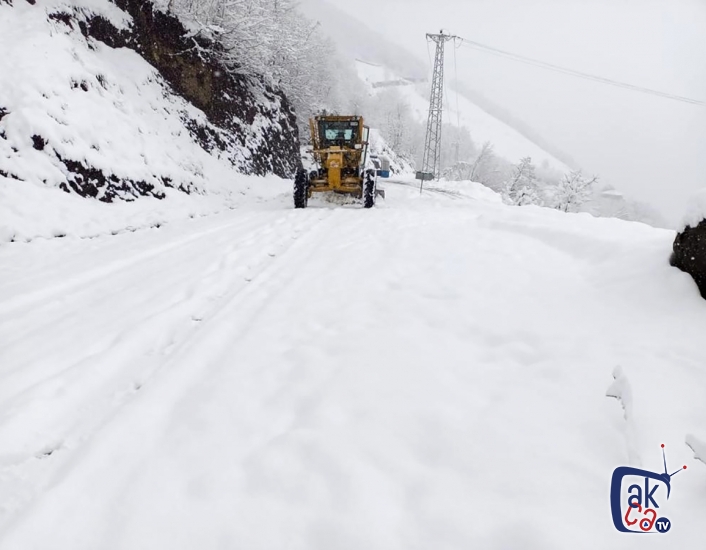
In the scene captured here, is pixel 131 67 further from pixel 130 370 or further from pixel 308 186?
pixel 130 370

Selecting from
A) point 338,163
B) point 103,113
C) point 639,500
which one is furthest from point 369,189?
point 639,500

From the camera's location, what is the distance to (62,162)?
6305 millimetres

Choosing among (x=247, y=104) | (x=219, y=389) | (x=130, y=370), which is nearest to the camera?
(x=219, y=389)

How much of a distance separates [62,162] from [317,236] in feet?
14.9

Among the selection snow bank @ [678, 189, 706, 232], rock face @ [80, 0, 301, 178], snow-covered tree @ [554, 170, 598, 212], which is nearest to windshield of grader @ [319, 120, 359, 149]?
rock face @ [80, 0, 301, 178]

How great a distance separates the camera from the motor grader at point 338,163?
9.44 metres

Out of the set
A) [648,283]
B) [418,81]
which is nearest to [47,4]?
[648,283]

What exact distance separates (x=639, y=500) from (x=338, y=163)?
30.5 ft

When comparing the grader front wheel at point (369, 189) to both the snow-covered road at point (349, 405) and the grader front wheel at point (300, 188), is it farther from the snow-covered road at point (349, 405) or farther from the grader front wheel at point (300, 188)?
the snow-covered road at point (349, 405)

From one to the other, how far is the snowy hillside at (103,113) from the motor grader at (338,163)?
2780mm

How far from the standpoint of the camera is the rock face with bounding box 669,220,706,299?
2670 millimetres

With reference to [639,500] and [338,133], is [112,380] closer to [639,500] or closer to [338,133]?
[639,500]

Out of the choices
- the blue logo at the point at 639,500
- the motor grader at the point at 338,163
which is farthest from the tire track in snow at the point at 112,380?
the motor grader at the point at 338,163

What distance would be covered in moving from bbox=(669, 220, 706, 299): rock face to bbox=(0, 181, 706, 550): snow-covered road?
0.37 ft
